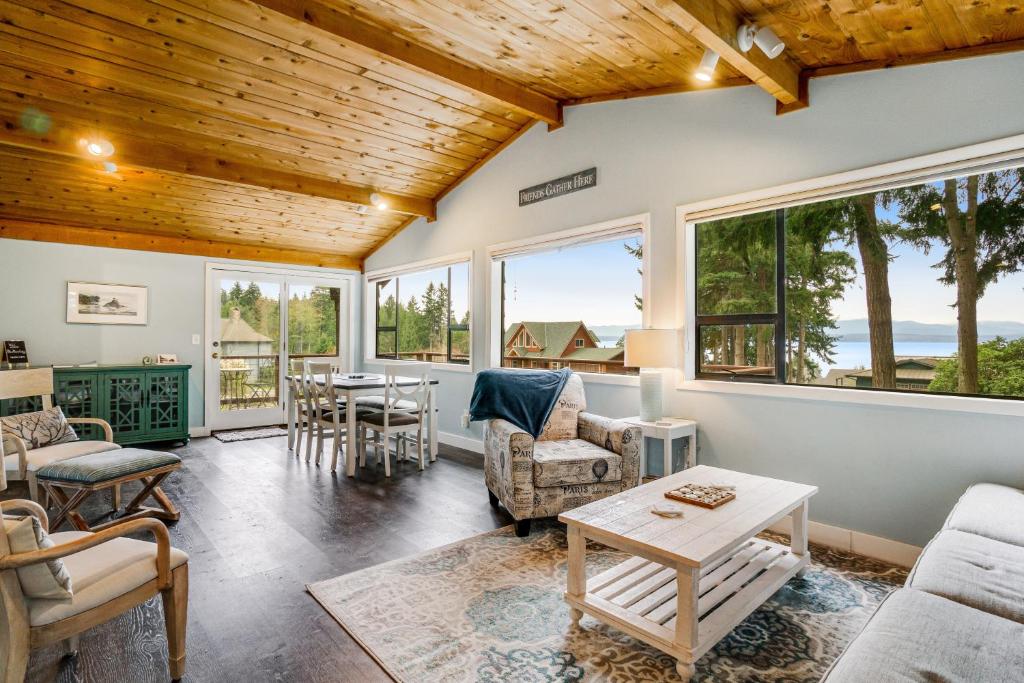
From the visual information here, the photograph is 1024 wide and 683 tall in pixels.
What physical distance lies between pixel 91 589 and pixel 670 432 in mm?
2861

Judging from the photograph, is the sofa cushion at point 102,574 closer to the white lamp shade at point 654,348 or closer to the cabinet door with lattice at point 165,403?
the white lamp shade at point 654,348

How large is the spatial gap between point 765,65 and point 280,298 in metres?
5.98

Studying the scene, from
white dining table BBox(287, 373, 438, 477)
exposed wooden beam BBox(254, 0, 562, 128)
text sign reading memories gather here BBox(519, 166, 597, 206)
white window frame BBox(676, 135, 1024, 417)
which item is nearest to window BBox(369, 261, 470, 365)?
white dining table BBox(287, 373, 438, 477)

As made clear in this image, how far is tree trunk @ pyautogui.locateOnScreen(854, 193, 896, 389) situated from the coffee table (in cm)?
140

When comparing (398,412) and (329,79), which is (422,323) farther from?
(329,79)

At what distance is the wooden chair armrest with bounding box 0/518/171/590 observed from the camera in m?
1.41

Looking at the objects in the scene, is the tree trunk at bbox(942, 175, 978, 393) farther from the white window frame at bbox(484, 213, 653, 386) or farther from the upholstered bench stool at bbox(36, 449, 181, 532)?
the upholstered bench stool at bbox(36, 449, 181, 532)

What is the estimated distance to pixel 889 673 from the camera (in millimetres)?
1160

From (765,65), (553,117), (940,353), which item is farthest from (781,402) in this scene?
(553,117)

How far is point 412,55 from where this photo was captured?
11.2 feet

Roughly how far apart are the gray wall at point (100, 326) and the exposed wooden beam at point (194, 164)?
1775 millimetres

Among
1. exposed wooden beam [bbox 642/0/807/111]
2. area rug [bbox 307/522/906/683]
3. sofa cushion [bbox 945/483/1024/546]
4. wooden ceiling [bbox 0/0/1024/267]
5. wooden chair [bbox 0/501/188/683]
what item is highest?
wooden ceiling [bbox 0/0/1024/267]

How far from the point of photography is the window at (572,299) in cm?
441

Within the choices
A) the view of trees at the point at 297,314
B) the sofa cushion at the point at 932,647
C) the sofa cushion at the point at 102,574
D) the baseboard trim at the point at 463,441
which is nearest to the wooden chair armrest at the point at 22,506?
the sofa cushion at the point at 102,574
